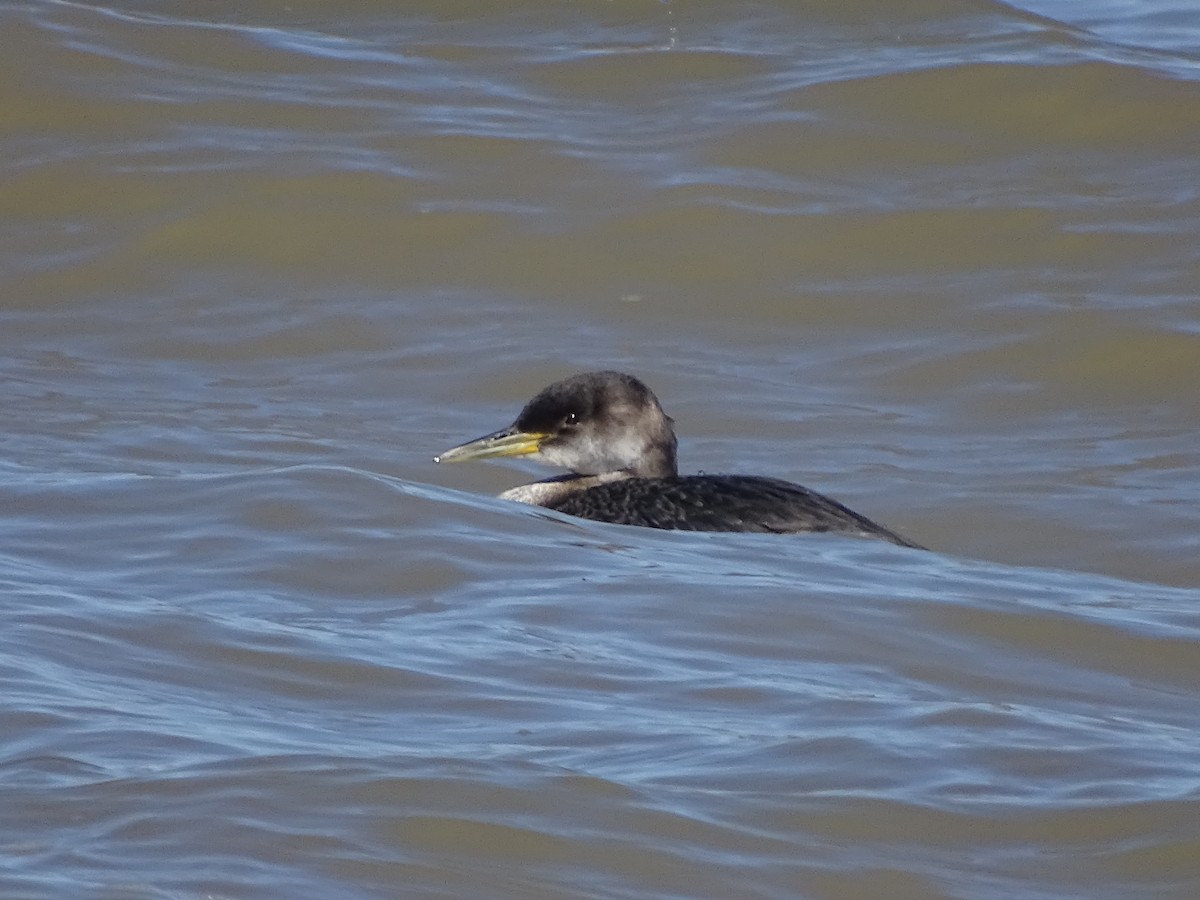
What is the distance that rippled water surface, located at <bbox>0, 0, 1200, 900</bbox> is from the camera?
4.38m

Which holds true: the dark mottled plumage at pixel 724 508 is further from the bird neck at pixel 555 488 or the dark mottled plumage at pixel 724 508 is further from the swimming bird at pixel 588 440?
the bird neck at pixel 555 488

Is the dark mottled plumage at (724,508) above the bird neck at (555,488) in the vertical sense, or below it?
above

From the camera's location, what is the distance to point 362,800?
4352 mm

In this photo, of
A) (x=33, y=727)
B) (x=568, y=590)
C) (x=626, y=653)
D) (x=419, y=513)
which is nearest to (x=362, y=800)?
(x=33, y=727)

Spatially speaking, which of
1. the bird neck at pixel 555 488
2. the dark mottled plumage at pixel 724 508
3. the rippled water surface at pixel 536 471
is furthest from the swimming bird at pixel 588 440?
the rippled water surface at pixel 536 471

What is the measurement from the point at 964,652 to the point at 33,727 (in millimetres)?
2407

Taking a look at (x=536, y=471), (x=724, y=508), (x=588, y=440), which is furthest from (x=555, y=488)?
(x=536, y=471)

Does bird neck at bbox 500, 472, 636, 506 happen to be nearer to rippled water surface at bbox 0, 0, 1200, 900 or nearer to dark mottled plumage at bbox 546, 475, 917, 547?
dark mottled plumage at bbox 546, 475, 917, 547

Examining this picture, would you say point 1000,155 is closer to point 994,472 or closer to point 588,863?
point 994,472

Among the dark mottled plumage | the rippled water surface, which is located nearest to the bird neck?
the dark mottled plumage

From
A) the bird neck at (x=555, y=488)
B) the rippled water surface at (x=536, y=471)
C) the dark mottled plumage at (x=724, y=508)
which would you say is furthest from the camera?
the bird neck at (x=555, y=488)

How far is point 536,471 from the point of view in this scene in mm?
10266

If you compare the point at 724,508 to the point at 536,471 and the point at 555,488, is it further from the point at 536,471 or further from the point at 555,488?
the point at 536,471

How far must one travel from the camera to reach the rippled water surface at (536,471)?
14.4 feet
